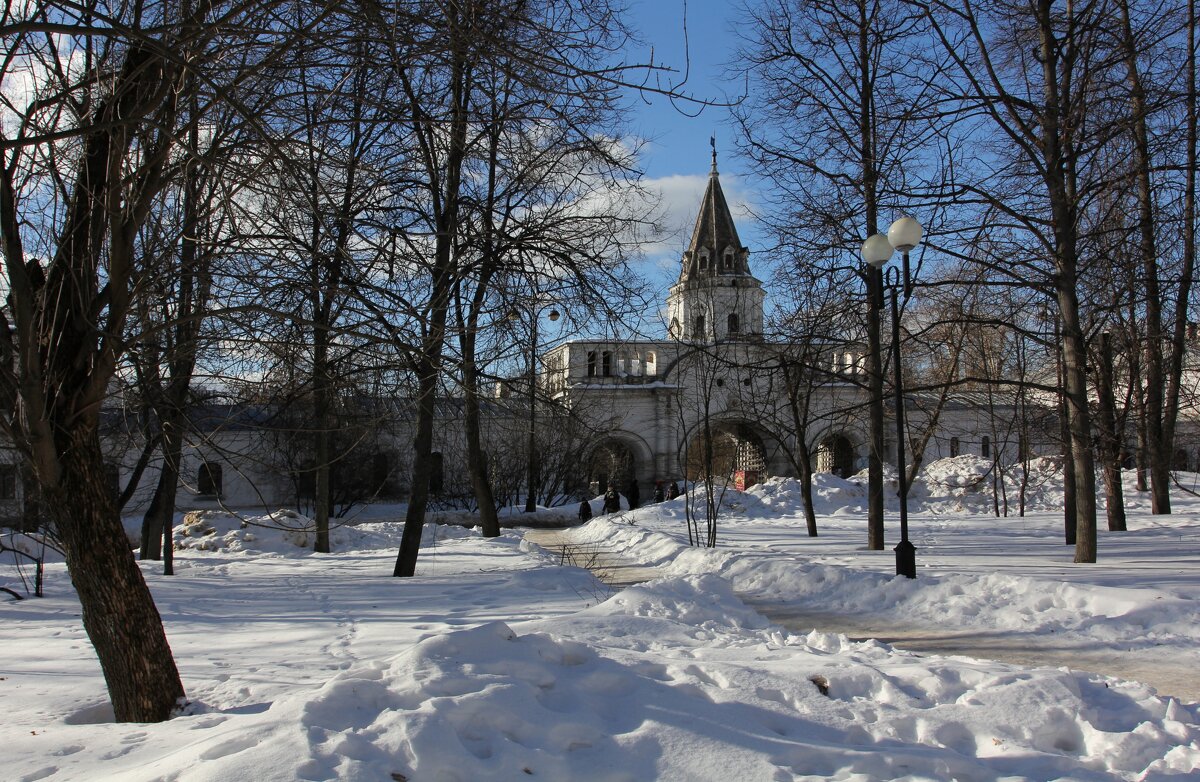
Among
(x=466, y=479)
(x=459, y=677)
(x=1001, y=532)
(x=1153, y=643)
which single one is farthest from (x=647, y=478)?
(x=459, y=677)

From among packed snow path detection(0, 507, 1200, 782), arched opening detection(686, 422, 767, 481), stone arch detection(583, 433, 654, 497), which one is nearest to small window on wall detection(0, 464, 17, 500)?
packed snow path detection(0, 507, 1200, 782)

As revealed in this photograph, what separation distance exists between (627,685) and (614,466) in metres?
46.9

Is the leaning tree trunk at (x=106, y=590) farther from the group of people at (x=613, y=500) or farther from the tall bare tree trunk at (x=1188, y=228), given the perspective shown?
the group of people at (x=613, y=500)

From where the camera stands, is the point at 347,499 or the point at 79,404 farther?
the point at 347,499

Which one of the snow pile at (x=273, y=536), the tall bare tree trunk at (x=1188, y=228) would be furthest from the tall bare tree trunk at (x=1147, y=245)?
the snow pile at (x=273, y=536)

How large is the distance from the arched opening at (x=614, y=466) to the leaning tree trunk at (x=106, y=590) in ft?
148

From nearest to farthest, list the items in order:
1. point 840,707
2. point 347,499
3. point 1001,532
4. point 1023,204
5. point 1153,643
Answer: point 840,707 → point 1153,643 → point 1023,204 → point 1001,532 → point 347,499

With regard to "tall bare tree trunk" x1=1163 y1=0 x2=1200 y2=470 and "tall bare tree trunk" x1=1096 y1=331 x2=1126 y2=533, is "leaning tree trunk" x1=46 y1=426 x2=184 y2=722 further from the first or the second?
"tall bare tree trunk" x1=1163 y1=0 x2=1200 y2=470

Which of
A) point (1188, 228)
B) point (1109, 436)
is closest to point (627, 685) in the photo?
point (1109, 436)

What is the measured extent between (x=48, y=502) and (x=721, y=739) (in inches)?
150

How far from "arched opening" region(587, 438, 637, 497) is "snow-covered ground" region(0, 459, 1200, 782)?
38491 millimetres

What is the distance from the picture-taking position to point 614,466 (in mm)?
51812

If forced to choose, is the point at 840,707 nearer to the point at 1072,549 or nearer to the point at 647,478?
the point at 1072,549

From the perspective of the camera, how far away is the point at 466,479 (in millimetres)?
44000
